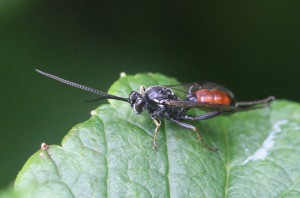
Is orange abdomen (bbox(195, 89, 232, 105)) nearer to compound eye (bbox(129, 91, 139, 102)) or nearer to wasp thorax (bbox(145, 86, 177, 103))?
wasp thorax (bbox(145, 86, 177, 103))

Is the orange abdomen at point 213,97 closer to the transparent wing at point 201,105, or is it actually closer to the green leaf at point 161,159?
the transparent wing at point 201,105

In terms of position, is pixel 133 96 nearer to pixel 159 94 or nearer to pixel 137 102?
pixel 137 102

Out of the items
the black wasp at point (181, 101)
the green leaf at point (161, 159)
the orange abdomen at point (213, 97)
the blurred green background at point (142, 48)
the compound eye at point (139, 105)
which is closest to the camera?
the green leaf at point (161, 159)

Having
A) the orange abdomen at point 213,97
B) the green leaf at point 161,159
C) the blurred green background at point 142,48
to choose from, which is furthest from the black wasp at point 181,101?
the blurred green background at point 142,48

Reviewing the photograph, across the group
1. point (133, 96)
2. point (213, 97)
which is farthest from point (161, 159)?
point (213, 97)

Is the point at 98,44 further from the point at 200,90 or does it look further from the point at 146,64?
the point at 200,90

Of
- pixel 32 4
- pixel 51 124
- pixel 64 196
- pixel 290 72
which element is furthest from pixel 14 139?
pixel 290 72

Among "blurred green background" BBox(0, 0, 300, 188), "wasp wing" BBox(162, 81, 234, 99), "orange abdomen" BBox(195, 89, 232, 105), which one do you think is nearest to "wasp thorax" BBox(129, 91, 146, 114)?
"wasp wing" BBox(162, 81, 234, 99)
